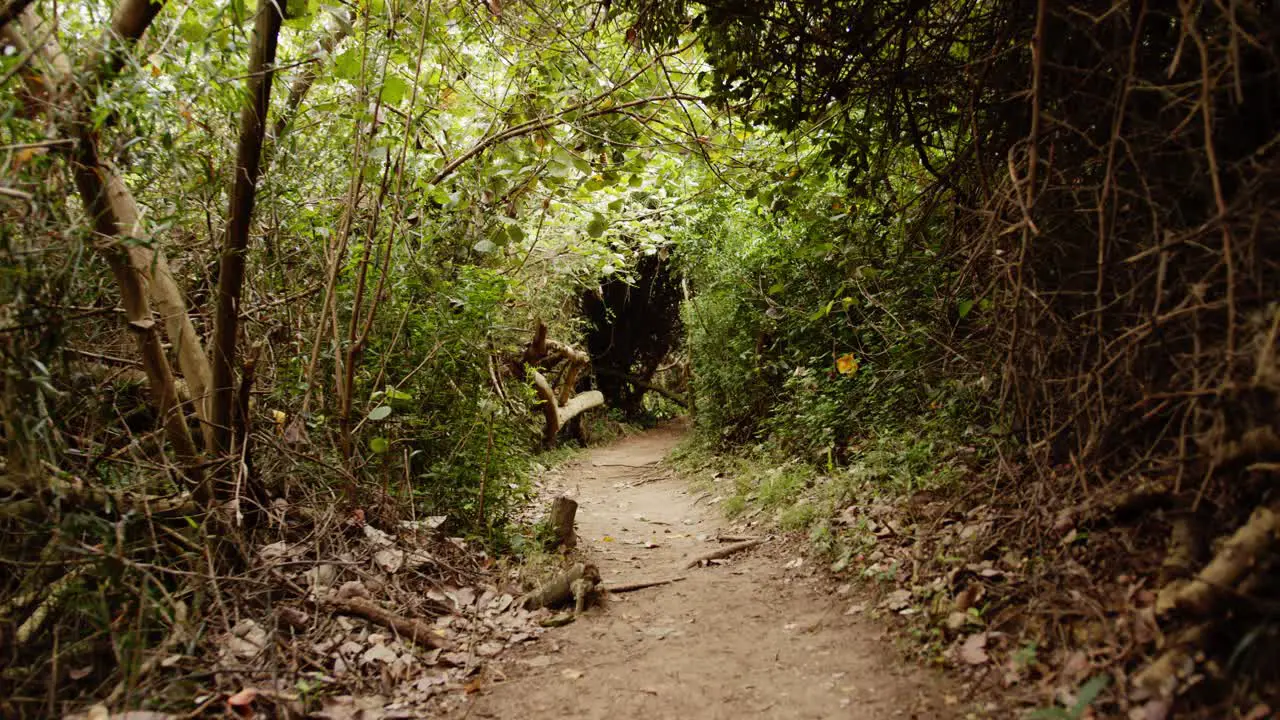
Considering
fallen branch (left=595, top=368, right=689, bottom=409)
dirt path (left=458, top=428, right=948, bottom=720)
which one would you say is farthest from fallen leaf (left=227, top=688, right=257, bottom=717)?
fallen branch (left=595, top=368, right=689, bottom=409)

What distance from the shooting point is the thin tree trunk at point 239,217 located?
273cm

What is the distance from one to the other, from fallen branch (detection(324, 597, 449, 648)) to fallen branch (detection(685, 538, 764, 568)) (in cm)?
211

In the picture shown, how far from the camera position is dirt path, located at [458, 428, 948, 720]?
2.71 metres

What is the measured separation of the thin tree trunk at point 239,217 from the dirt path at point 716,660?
1.88m

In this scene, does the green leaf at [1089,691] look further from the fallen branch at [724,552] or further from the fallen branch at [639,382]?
the fallen branch at [639,382]

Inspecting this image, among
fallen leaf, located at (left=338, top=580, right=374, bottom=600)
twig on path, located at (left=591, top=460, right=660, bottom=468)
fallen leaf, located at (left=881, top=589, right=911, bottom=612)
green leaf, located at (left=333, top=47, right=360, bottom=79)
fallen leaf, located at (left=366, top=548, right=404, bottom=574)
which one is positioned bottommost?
twig on path, located at (left=591, top=460, right=660, bottom=468)

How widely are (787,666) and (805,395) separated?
395 centimetres

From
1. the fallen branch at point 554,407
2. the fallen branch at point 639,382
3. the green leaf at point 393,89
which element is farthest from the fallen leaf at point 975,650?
the fallen branch at point 639,382

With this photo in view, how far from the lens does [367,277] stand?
432cm

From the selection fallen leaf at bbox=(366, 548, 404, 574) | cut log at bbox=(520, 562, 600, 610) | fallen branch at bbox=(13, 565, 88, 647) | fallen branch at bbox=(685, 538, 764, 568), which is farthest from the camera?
fallen branch at bbox=(685, 538, 764, 568)

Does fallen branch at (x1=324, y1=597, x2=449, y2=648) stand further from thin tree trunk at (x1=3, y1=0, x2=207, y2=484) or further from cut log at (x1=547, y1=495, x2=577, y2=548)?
cut log at (x1=547, y1=495, x2=577, y2=548)

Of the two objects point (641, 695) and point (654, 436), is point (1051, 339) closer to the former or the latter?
point (641, 695)

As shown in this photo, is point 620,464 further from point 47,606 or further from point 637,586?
point 47,606

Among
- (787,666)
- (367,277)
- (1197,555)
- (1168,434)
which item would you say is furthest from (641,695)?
(367,277)
